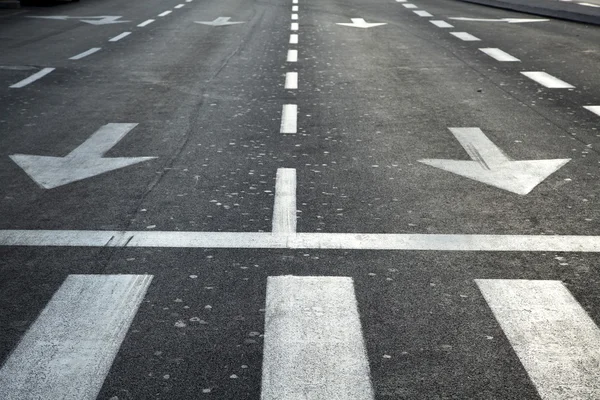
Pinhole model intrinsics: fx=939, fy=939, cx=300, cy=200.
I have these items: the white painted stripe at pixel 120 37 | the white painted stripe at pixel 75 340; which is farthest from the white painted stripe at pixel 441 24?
A: the white painted stripe at pixel 75 340

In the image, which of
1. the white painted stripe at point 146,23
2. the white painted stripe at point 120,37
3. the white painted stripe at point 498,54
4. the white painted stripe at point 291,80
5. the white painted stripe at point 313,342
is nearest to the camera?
the white painted stripe at point 313,342

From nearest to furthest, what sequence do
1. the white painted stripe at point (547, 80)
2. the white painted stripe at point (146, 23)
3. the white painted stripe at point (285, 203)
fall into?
the white painted stripe at point (285, 203), the white painted stripe at point (547, 80), the white painted stripe at point (146, 23)

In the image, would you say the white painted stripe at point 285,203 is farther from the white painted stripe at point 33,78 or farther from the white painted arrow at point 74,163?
the white painted stripe at point 33,78

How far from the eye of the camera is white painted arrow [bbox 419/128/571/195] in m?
7.85

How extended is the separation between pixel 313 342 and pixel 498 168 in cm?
427

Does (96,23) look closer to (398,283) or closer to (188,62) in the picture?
(188,62)

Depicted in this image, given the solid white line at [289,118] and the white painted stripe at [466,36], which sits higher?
the solid white line at [289,118]

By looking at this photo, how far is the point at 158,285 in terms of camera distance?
542 centimetres

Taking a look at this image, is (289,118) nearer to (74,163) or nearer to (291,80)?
(74,163)

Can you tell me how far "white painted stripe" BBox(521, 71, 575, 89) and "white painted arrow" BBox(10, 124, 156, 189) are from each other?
259 inches

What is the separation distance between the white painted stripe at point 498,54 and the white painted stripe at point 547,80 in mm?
1729

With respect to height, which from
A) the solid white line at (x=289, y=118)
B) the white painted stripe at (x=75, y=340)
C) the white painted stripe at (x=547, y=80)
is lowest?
the white painted stripe at (x=547, y=80)

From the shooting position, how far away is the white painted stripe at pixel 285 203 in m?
6.59

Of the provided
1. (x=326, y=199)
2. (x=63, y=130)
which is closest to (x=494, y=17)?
(x=63, y=130)
